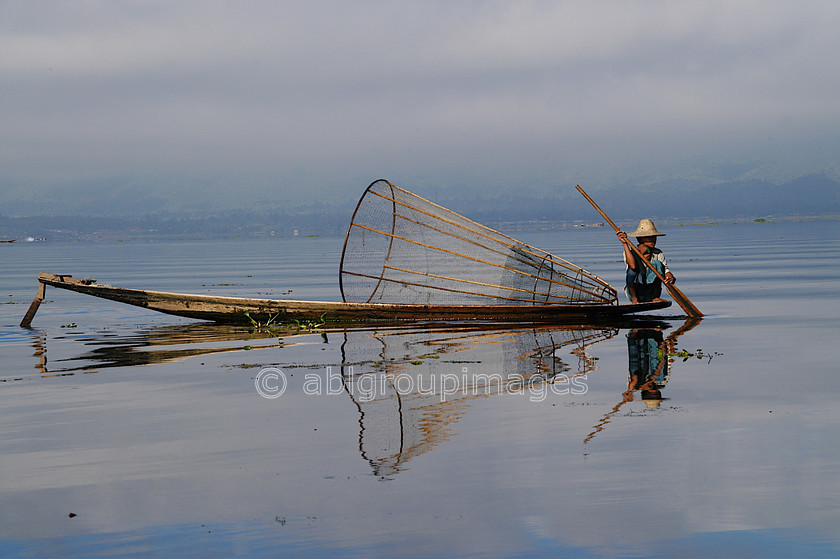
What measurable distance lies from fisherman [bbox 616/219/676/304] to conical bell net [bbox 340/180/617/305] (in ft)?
1.70

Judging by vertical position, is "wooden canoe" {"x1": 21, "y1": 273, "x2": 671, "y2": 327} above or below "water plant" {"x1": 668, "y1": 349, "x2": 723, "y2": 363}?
above

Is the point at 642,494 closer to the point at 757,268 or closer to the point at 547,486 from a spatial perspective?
the point at 547,486

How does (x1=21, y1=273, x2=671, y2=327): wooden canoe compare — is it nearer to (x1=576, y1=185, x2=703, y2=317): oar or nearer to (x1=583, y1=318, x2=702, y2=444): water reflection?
(x1=576, y1=185, x2=703, y2=317): oar

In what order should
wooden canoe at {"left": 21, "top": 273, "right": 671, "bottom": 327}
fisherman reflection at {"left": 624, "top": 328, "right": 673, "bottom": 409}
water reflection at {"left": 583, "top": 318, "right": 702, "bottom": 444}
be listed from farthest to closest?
wooden canoe at {"left": 21, "top": 273, "right": 671, "bottom": 327} < fisherman reflection at {"left": 624, "top": 328, "right": 673, "bottom": 409} < water reflection at {"left": 583, "top": 318, "right": 702, "bottom": 444}

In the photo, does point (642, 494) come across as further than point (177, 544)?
Yes

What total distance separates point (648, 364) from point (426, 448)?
5577 mm

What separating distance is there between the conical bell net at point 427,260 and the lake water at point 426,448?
2.54m

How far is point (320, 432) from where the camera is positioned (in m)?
8.81

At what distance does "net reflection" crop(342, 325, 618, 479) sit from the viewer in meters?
8.59

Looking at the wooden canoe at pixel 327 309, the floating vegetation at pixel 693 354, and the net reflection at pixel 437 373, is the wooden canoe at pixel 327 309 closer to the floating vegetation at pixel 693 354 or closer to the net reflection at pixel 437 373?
the net reflection at pixel 437 373

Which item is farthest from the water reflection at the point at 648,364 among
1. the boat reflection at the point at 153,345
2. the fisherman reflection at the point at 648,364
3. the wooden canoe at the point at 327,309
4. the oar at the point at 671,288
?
the boat reflection at the point at 153,345

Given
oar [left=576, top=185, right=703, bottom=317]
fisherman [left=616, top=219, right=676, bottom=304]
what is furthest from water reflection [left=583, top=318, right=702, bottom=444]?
fisherman [left=616, top=219, right=676, bottom=304]

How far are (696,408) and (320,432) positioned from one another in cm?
391

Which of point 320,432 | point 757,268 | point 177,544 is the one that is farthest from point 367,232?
point 757,268
